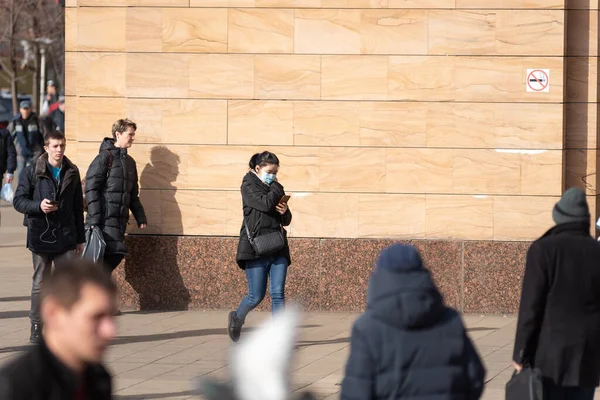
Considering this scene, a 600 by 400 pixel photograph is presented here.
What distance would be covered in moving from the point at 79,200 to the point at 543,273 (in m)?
5.40

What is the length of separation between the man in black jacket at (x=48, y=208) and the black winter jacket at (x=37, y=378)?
710 cm

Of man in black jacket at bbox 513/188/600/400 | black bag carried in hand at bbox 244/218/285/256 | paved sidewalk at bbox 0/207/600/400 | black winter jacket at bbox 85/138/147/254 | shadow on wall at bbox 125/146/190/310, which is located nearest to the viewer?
man in black jacket at bbox 513/188/600/400

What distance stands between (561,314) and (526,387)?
0.45 metres

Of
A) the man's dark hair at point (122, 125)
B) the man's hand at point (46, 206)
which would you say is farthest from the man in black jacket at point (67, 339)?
the man's dark hair at point (122, 125)

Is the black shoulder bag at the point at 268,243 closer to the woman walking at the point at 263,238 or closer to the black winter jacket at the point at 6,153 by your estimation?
the woman walking at the point at 263,238

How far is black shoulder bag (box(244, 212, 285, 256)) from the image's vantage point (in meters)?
9.54

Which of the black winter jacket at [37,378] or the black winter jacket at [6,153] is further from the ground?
the black winter jacket at [6,153]

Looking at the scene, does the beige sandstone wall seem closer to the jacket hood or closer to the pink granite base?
the pink granite base

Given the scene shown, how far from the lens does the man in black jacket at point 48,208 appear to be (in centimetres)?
974

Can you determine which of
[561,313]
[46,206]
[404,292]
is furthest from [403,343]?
[46,206]

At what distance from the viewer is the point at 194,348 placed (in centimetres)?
972

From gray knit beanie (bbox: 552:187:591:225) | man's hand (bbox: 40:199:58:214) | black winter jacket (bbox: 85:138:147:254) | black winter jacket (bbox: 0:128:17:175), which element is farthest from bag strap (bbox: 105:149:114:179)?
gray knit beanie (bbox: 552:187:591:225)

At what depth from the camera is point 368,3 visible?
37.2 ft

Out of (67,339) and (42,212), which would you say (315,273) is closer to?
(42,212)
